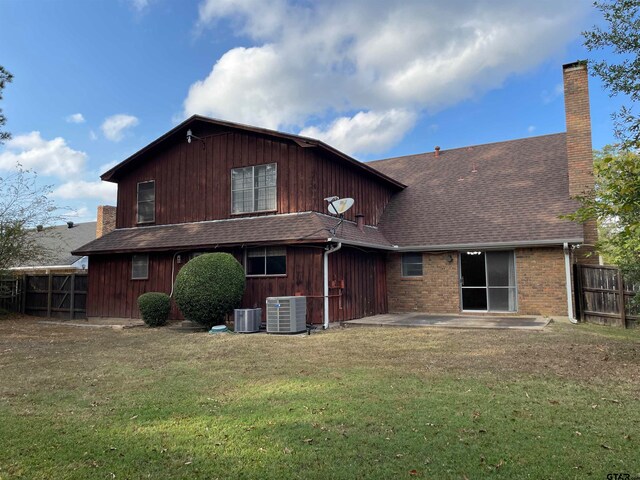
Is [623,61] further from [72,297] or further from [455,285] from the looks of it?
[72,297]

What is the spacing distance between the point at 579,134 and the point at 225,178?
11.9 m

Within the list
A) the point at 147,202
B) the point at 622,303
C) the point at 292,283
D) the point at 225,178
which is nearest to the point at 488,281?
the point at 622,303

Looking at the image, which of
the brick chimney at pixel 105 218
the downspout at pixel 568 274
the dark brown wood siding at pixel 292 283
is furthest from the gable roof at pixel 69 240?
the downspout at pixel 568 274

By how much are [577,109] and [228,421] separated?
51.6ft

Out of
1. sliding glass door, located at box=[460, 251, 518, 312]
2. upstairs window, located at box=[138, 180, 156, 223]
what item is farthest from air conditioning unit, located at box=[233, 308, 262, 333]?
sliding glass door, located at box=[460, 251, 518, 312]

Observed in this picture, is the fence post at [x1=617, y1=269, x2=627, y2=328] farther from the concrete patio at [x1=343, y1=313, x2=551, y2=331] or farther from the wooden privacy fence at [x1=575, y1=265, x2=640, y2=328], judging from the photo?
the concrete patio at [x1=343, y1=313, x2=551, y2=331]

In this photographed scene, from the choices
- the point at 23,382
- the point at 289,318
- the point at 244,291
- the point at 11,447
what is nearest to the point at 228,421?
the point at 11,447

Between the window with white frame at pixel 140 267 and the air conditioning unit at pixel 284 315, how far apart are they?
5846 mm

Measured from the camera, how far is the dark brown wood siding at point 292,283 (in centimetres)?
1220

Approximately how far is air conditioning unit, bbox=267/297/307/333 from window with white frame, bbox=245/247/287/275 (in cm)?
144

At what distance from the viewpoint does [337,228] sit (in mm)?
12578

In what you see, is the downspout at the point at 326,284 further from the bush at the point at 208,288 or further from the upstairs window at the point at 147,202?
the upstairs window at the point at 147,202

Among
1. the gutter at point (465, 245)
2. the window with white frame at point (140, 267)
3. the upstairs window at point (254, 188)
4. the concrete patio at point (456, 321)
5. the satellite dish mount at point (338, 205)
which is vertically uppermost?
the upstairs window at point (254, 188)

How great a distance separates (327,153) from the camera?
43.9ft
